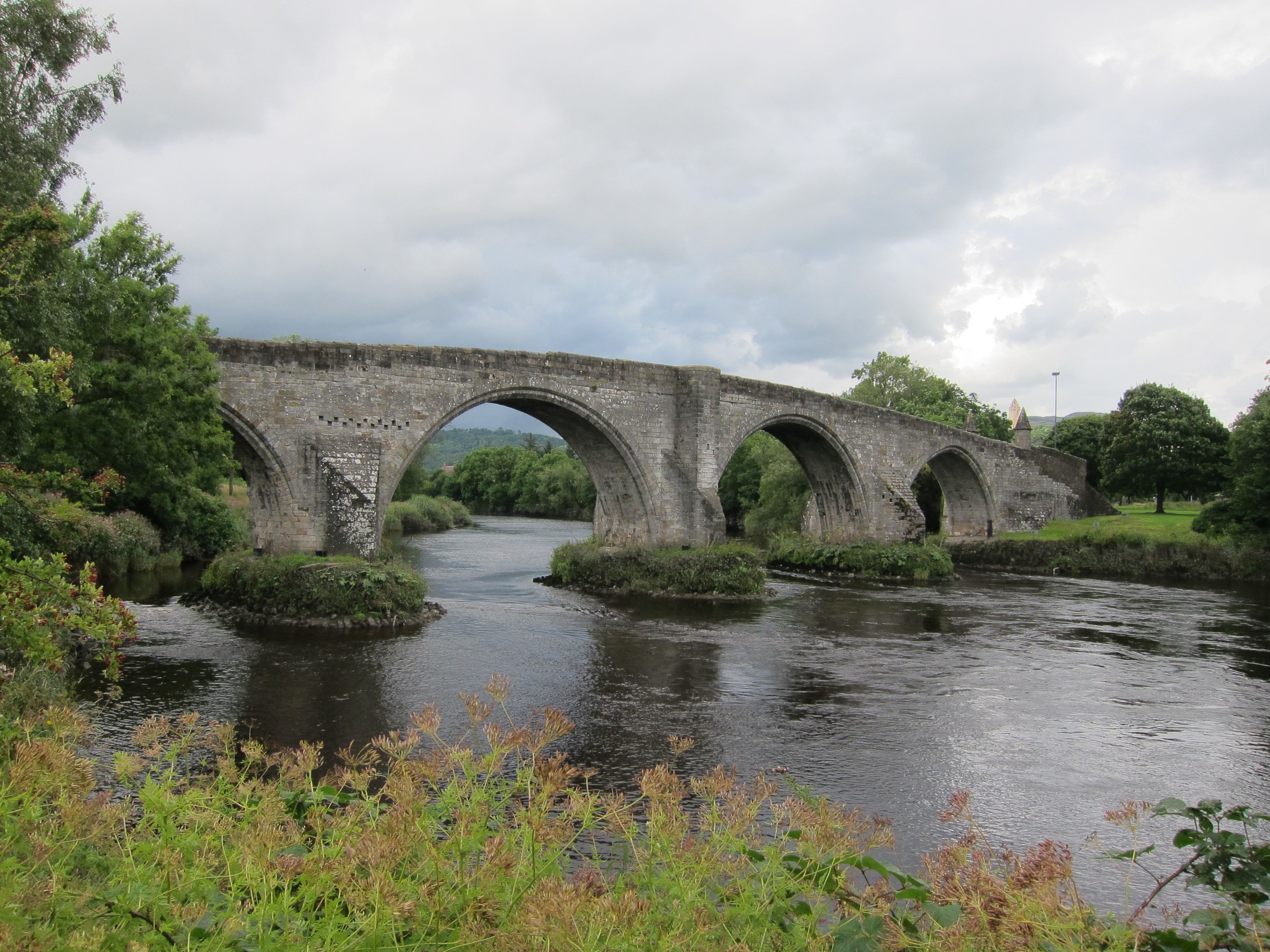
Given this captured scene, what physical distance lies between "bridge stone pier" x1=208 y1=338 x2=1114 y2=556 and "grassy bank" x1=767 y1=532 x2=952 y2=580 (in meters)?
1.42

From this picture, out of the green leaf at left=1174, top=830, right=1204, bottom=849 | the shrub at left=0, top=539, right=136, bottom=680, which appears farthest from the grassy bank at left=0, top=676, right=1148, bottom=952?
the shrub at left=0, top=539, right=136, bottom=680

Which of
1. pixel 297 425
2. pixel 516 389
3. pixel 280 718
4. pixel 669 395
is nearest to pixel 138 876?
pixel 280 718

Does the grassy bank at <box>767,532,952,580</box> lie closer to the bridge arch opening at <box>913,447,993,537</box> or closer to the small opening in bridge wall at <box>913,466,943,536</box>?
the bridge arch opening at <box>913,447,993,537</box>

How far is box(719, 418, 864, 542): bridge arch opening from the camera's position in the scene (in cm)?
2569

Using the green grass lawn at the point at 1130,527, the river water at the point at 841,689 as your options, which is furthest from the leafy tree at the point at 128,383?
the green grass lawn at the point at 1130,527

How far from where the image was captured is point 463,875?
→ 2.75 metres

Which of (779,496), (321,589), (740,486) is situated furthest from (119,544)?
(740,486)

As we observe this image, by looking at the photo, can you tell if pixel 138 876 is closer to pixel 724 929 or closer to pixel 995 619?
pixel 724 929

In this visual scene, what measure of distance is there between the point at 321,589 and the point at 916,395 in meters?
35.1

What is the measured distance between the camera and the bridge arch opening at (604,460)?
19.1 meters

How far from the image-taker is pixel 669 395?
20969 millimetres

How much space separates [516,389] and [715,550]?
5.64 meters

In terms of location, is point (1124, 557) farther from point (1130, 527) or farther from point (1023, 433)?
point (1023, 433)

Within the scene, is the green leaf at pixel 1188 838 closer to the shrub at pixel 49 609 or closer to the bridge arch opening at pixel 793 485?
the shrub at pixel 49 609
